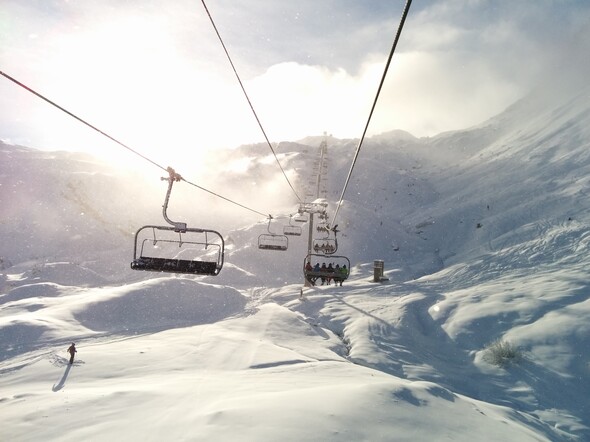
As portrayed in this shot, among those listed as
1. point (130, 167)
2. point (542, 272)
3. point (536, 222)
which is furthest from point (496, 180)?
point (130, 167)

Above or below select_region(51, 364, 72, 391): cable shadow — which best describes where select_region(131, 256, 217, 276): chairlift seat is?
above

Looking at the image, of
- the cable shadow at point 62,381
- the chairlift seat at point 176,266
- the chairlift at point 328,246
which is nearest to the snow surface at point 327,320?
the cable shadow at point 62,381

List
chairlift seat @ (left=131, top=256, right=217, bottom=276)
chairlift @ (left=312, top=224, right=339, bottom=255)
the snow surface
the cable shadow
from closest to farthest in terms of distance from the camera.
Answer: chairlift seat @ (left=131, top=256, right=217, bottom=276) → the snow surface → the cable shadow → chairlift @ (left=312, top=224, right=339, bottom=255)

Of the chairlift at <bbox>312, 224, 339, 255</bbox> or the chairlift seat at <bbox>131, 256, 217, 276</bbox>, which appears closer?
the chairlift seat at <bbox>131, 256, 217, 276</bbox>

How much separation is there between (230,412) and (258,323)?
1896 centimetres

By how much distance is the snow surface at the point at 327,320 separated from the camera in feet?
40.5

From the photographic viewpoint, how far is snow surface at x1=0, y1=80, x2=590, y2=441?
12336mm

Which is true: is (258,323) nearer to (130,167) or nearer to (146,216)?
(146,216)

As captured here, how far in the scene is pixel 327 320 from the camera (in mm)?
30219

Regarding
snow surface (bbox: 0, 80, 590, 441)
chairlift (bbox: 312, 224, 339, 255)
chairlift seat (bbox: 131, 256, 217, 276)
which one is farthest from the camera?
chairlift (bbox: 312, 224, 339, 255)

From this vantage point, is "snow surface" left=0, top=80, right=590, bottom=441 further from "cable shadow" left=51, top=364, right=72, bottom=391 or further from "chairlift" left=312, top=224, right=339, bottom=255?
"chairlift" left=312, top=224, right=339, bottom=255

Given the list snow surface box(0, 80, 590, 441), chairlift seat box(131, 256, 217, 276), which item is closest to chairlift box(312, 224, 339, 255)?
snow surface box(0, 80, 590, 441)

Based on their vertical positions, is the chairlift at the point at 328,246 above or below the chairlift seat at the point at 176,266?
above

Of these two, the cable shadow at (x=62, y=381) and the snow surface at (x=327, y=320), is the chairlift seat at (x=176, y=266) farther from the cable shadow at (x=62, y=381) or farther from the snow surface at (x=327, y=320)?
the cable shadow at (x=62, y=381)
